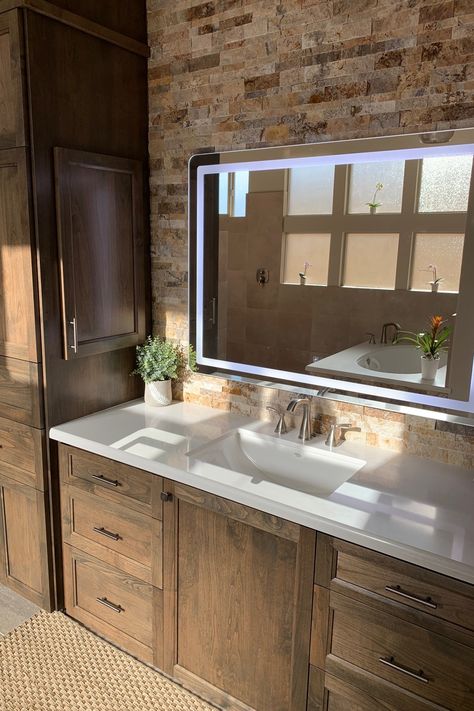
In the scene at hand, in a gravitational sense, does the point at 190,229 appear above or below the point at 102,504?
above

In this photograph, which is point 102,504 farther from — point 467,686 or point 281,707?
point 467,686

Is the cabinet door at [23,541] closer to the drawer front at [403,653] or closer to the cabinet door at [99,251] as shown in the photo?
the cabinet door at [99,251]

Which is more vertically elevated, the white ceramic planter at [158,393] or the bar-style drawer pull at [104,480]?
the white ceramic planter at [158,393]

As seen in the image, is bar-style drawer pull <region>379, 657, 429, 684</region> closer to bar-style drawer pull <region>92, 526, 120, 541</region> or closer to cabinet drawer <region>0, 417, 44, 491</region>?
bar-style drawer pull <region>92, 526, 120, 541</region>

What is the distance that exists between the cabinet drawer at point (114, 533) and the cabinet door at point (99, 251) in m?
0.59

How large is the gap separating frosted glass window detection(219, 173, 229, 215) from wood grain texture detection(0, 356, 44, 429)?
0.95 m

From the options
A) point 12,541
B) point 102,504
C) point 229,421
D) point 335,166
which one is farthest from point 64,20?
point 12,541

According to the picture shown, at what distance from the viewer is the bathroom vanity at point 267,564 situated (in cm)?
139

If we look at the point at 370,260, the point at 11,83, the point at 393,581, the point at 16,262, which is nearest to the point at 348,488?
the point at 393,581

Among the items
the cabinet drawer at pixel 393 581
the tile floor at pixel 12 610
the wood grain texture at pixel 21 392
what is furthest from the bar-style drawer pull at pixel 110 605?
the cabinet drawer at pixel 393 581

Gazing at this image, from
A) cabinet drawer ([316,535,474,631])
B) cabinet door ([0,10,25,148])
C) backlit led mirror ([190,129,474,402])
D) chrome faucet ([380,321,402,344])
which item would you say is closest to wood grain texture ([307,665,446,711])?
cabinet drawer ([316,535,474,631])

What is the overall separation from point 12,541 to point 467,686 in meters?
1.87

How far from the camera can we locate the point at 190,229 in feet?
7.58

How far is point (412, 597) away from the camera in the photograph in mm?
1380
